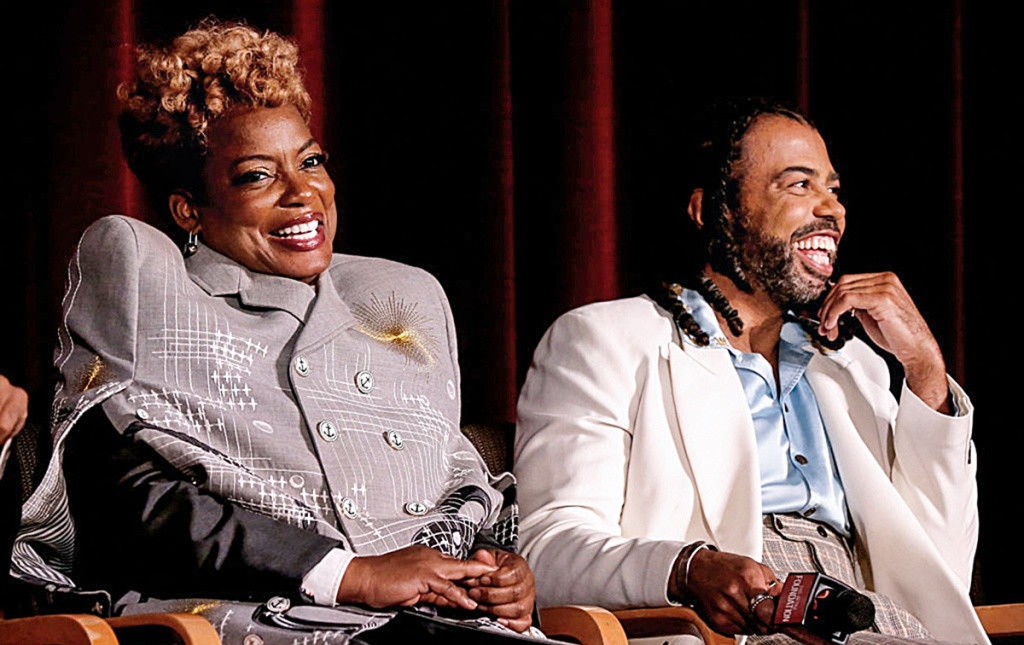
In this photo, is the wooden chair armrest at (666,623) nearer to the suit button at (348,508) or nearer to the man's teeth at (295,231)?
the suit button at (348,508)

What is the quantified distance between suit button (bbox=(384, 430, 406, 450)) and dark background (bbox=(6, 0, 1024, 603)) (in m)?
0.76

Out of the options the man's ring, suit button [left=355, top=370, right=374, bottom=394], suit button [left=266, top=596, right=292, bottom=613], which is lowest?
the man's ring

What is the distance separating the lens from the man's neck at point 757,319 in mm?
2740

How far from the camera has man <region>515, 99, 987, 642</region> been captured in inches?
95.2

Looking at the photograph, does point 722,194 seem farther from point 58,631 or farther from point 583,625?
point 58,631

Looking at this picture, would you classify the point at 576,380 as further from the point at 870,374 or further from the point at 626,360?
the point at 870,374

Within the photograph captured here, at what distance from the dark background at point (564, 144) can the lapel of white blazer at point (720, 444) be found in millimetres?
430

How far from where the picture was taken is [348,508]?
2061mm

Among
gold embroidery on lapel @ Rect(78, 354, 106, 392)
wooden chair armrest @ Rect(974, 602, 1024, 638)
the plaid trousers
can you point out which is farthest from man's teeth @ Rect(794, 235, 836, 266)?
gold embroidery on lapel @ Rect(78, 354, 106, 392)

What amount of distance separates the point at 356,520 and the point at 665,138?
1367 millimetres

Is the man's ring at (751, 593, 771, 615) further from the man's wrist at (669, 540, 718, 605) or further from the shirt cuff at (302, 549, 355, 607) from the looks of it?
the shirt cuff at (302, 549, 355, 607)

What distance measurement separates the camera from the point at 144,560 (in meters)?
1.97

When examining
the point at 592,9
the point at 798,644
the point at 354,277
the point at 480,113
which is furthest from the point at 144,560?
the point at 592,9

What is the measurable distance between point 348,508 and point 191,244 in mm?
495
